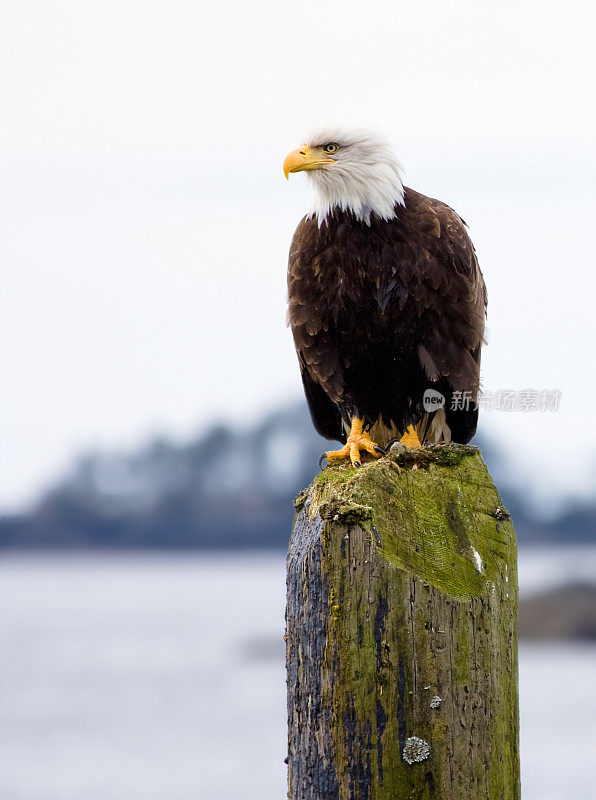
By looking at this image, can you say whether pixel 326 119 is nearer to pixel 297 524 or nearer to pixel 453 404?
pixel 453 404

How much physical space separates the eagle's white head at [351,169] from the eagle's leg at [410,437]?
120cm

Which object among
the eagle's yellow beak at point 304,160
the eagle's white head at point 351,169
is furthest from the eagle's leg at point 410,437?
the eagle's yellow beak at point 304,160

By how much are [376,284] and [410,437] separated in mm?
915

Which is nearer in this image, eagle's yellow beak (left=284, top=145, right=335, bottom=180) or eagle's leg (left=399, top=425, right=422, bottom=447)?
eagle's yellow beak (left=284, top=145, right=335, bottom=180)

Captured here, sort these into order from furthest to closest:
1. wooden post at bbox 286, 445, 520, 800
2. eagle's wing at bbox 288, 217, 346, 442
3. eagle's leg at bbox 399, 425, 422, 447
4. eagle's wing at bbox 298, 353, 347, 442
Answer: eagle's wing at bbox 298, 353, 347, 442, eagle's leg at bbox 399, 425, 422, 447, eagle's wing at bbox 288, 217, 346, 442, wooden post at bbox 286, 445, 520, 800

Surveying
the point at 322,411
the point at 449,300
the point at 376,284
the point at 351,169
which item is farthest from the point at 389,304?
the point at 322,411

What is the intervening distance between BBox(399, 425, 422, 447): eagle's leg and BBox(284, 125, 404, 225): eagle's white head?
1.20 meters

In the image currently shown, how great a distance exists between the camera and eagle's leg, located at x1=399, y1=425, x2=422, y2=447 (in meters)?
4.87

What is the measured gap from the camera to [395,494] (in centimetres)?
269

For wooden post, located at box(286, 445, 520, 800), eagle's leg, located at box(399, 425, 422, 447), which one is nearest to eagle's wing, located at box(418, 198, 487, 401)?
eagle's leg, located at box(399, 425, 422, 447)

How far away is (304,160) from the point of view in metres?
4.55

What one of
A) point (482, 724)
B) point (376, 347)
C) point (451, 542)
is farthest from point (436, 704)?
point (376, 347)

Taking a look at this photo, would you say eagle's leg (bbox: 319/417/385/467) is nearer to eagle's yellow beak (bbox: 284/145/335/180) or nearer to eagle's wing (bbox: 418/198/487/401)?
eagle's wing (bbox: 418/198/487/401)

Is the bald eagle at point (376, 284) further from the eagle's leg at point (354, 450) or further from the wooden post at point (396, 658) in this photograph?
the wooden post at point (396, 658)
